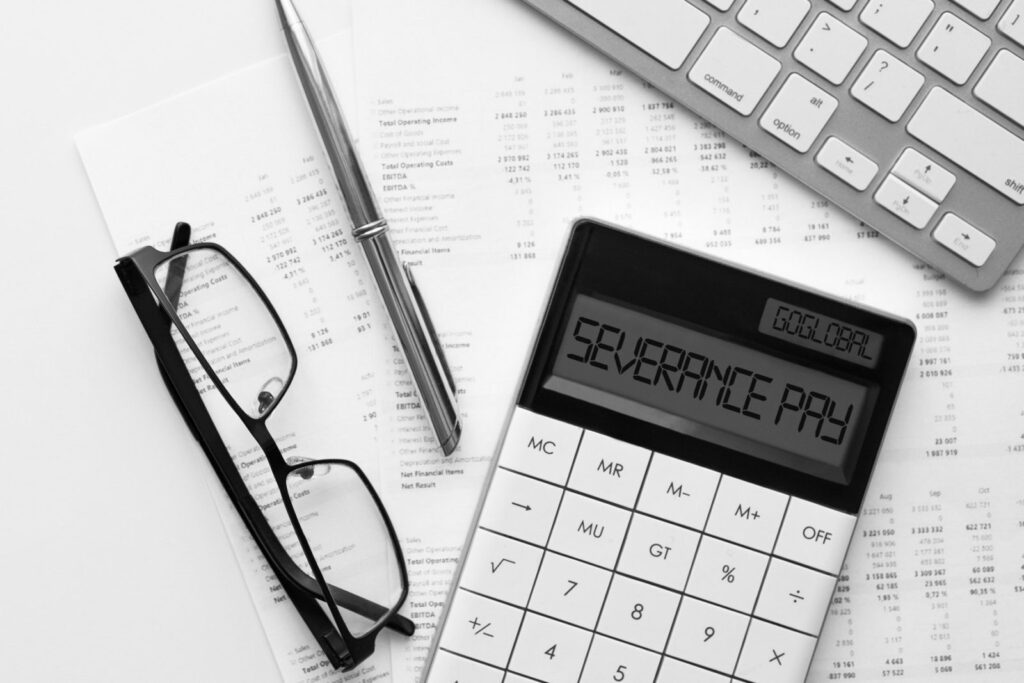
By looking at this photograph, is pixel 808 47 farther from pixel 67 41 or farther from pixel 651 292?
pixel 67 41

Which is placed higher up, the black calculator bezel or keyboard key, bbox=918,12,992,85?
keyboard key, bbox=918,12,992,85

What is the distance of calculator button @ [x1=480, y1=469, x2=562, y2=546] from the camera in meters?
0.46

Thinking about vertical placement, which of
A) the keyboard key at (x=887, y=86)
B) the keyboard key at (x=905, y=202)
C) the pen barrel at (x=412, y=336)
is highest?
the keyboard key at (x=887, y=86)

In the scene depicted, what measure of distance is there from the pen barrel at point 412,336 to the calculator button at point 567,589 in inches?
4.0

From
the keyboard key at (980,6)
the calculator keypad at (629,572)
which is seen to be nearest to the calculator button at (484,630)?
the calculator keypad at (629,572)

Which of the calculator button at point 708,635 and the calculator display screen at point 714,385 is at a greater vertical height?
the calculator display screen at point 714,385

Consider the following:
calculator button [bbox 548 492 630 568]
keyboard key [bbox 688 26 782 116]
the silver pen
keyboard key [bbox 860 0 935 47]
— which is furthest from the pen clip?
keyboard key [bbox 860 0 935 47]

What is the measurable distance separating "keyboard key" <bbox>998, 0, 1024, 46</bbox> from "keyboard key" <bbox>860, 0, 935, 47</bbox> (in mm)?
42

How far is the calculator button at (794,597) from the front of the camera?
46 centimetres

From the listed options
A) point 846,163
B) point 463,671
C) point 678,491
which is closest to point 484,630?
point 463,671

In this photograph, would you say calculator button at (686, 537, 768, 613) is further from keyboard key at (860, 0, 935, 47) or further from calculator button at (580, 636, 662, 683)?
keyboard key at (860, 0, 935, 47)

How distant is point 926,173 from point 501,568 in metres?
0.34

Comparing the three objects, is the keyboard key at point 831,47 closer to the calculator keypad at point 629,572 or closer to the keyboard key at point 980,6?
the keyboard key at point 980,6

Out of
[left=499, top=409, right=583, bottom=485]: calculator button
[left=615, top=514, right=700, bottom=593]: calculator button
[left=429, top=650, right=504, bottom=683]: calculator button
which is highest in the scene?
[left=499, top=409, right=583, bottom=485]: calculator button
